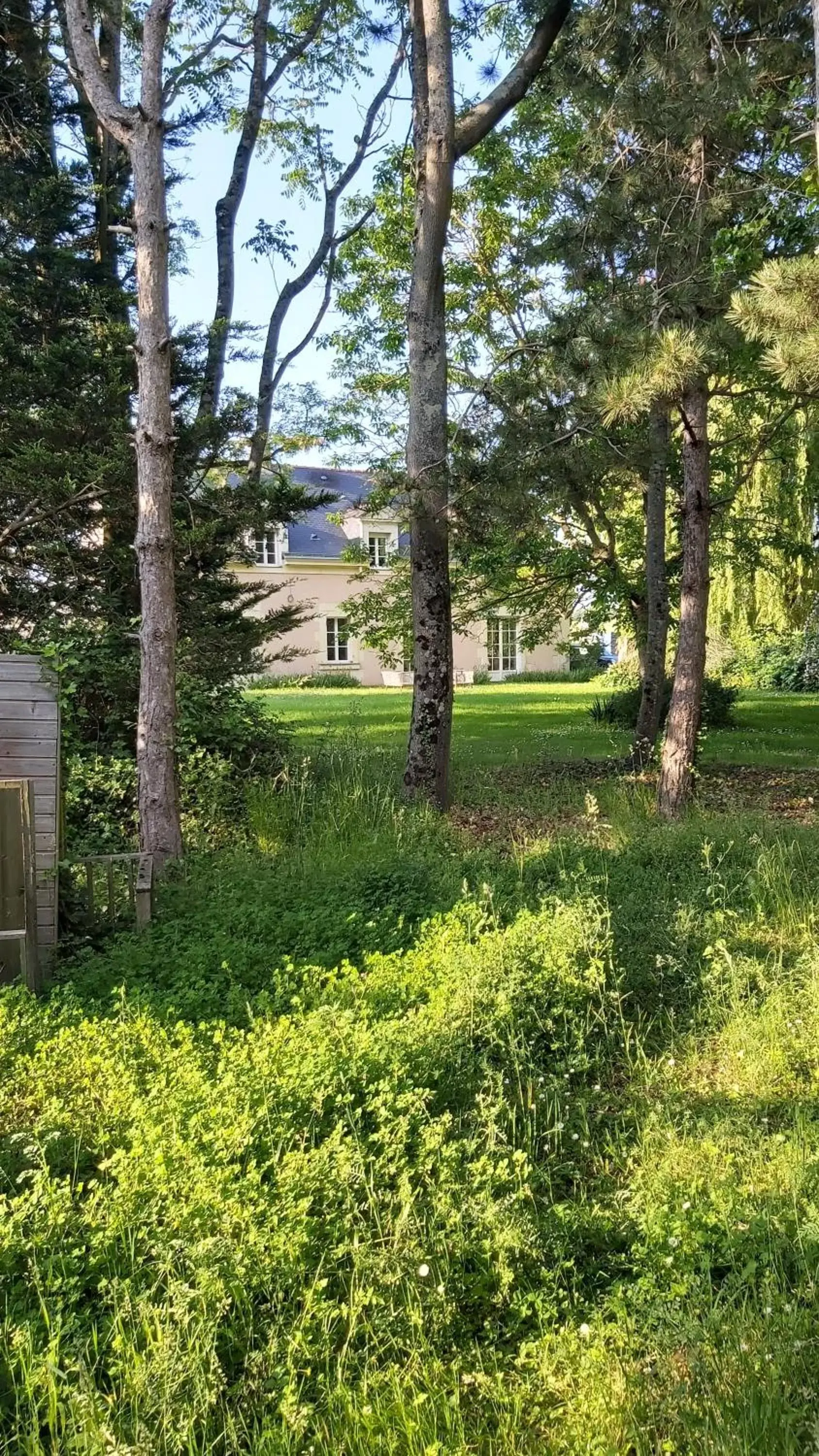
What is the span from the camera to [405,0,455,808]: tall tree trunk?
7.66m

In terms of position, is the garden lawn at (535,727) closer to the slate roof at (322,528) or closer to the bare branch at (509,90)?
the bare branch at (509,90)

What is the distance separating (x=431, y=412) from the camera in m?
7.84

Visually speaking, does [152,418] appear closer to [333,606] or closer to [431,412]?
[431,412]

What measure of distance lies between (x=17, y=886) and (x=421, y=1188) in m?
2.76

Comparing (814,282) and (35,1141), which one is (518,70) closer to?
(814,282)

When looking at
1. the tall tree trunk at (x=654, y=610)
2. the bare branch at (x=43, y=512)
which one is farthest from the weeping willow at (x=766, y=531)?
the bare branch at (x=43, y=512)

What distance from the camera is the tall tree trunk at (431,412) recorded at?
7.66m

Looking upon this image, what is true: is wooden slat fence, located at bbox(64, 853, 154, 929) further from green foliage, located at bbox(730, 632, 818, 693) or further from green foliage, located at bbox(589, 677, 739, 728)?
green foliage, located at bbox(730, 632, 818, 693)

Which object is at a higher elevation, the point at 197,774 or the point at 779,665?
the point at 779,665

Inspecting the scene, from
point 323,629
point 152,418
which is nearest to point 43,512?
point 152,418

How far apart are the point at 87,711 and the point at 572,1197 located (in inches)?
262

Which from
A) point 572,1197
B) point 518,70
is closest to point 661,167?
point 518,70

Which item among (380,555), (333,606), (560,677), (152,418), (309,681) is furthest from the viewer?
(560,677)

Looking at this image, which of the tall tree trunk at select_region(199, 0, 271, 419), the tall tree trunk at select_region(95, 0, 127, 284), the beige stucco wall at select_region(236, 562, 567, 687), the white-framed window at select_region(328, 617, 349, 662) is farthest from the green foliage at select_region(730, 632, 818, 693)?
the tall tree trunk at select_region(95, 0, 127, 284)
